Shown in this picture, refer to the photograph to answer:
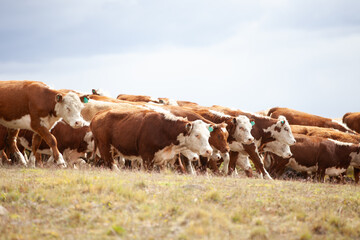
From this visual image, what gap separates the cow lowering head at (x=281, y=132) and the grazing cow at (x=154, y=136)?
5.11 meters

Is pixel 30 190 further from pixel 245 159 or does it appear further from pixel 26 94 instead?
pixel 245 159

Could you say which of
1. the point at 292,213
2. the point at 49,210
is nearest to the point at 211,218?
Result: the point at 292,213

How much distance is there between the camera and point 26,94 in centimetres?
1498

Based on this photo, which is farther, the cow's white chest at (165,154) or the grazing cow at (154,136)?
the cow's white chest at (165,154)

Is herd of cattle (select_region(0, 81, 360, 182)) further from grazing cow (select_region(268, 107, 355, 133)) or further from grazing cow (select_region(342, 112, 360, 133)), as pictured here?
grazing cow (select_region(342, 112, 360, 133))

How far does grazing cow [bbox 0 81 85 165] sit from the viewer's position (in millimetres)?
14664

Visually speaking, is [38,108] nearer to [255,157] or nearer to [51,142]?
[51,142]

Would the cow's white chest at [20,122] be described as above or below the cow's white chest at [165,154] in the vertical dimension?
above

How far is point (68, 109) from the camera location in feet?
48.7

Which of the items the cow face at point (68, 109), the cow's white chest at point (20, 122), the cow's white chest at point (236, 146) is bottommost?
the cow's white chest at point (236, 146)

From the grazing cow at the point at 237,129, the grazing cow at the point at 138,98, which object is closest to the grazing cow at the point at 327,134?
the grazing cow at the point at 237,129

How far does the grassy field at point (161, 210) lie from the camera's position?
802cm

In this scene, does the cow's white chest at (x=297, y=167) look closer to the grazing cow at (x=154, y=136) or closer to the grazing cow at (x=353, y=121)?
the grazing cow at (x=154, y=136)

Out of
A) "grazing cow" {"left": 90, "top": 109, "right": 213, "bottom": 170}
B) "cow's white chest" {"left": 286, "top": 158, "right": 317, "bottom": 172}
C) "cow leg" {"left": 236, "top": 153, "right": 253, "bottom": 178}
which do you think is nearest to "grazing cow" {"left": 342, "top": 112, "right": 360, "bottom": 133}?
"cow's white chest" {"left": 286, "top": 158, "right": 317, "bottom": 172}
